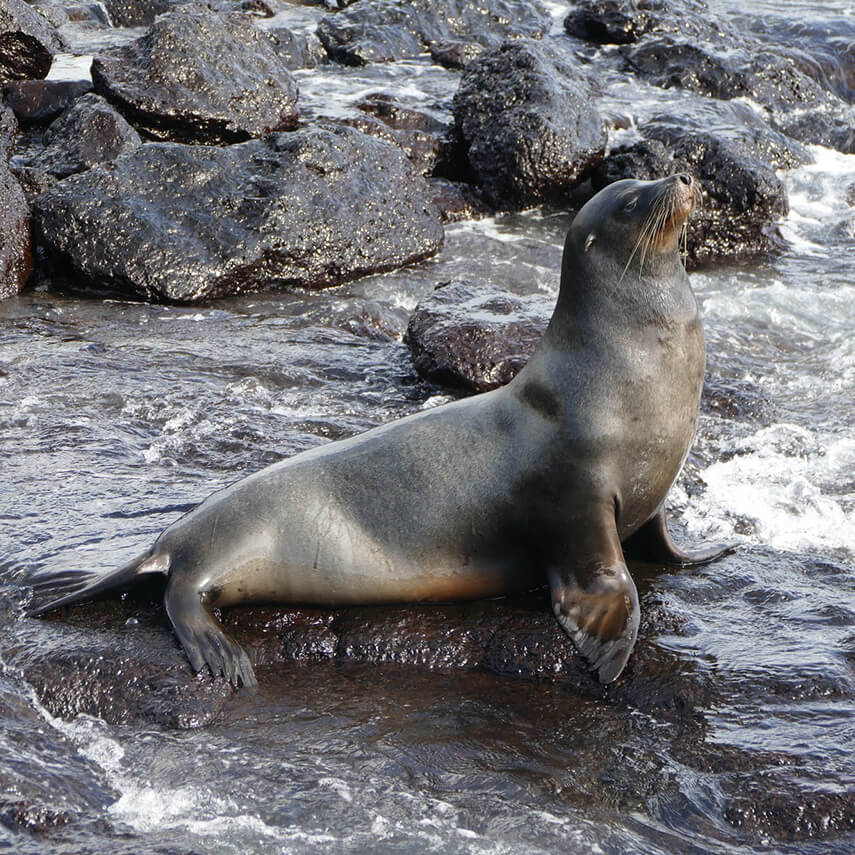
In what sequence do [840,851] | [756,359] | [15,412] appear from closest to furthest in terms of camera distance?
[840,851] < [15,412] < [756,359]

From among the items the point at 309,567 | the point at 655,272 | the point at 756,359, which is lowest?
the point at 756,359

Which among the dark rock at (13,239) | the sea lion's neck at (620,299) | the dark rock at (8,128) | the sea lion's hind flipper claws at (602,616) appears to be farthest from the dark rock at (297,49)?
the sea lion's hind flipper claws at (602,616)

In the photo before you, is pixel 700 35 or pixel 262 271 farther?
pixel 700 35

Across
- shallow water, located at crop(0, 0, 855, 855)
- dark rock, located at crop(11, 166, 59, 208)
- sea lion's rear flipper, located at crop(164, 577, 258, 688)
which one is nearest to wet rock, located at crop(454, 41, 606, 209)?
shallow water, located at crop(0, 0, 855, 855)

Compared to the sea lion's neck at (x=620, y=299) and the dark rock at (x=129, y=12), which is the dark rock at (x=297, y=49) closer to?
the dark rock at (x=129, y=12)

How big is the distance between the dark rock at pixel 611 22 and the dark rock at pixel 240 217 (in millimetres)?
8841

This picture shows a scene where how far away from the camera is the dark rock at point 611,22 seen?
1989 centimetres

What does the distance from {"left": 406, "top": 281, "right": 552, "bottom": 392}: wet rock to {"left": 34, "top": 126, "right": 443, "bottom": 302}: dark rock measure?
2.22 m

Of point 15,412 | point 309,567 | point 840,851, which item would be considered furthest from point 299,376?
point 840,851

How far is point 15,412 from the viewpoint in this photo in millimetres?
7977

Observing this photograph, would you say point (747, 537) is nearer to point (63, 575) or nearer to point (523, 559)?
point (523, 559)

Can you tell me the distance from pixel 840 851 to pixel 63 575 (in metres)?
3.47

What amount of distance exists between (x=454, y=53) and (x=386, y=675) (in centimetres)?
1530

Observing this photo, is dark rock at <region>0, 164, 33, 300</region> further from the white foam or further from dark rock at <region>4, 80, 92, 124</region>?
the white foam
